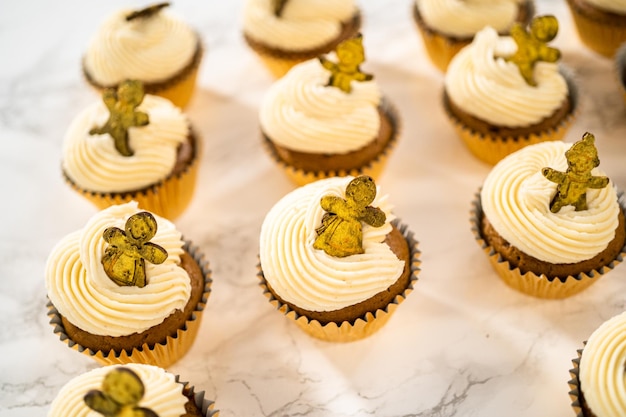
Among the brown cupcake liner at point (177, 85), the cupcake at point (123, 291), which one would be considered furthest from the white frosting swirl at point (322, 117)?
the cupcake at point (123, 291)

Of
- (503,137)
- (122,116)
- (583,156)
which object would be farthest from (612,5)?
(122,116)

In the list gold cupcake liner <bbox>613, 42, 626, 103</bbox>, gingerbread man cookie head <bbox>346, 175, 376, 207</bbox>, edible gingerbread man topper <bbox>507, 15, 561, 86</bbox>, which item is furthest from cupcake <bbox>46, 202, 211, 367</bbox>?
gold cupcake liner <bbox>613, 42, 626, 103</bbox>

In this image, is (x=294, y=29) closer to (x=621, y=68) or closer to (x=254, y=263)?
(x=254, y=263)

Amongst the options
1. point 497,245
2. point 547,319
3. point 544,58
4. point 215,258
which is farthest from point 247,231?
point 544,58

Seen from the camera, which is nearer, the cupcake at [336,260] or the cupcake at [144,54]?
the cupcake at [336,260]

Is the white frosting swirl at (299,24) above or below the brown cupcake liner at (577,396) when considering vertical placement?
above

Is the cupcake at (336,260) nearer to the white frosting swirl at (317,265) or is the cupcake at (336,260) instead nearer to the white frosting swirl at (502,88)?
the white frosting swirl at (317,265)
